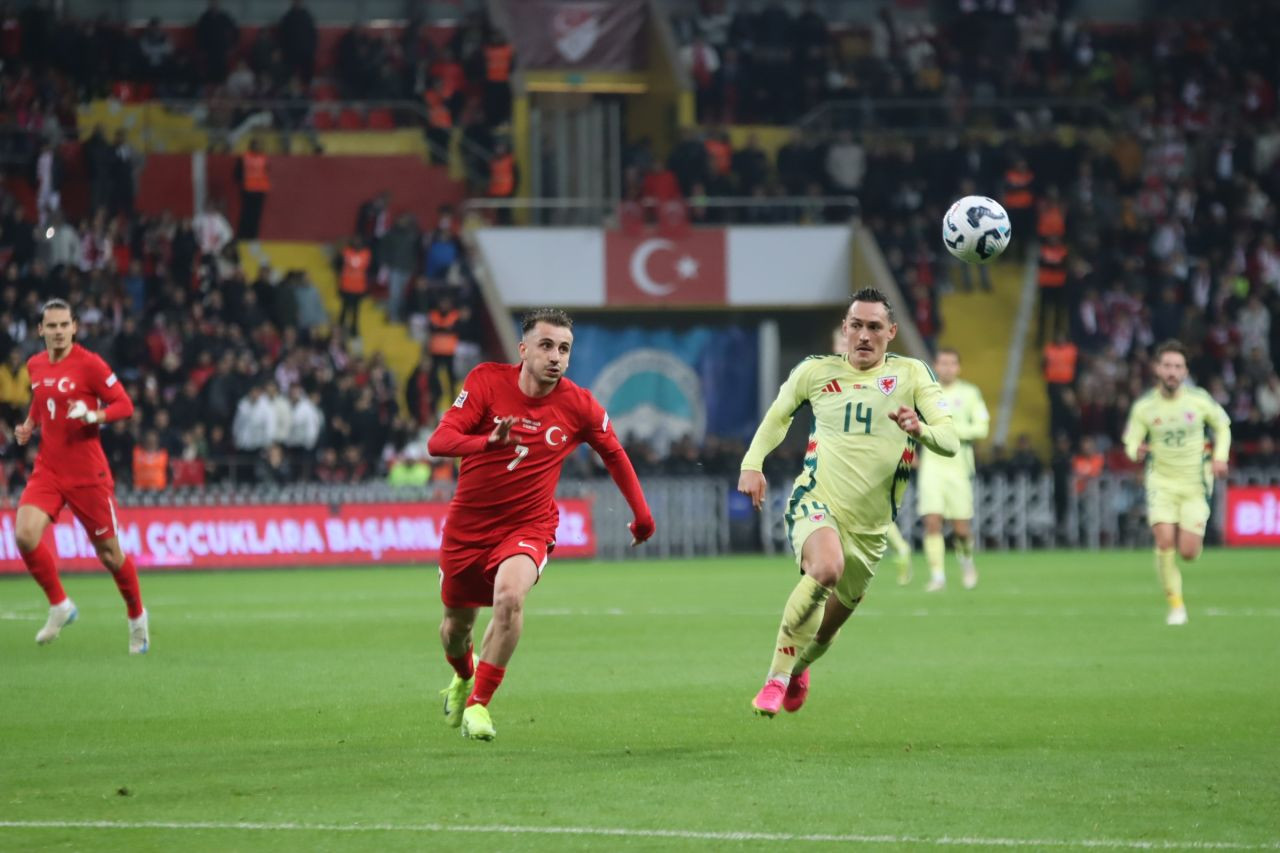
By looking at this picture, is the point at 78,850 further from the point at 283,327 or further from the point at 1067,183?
the point at 1067,183

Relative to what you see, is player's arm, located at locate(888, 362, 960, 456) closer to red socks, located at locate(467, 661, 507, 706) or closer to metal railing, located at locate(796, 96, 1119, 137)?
red socks, located at locate(467, 661, 507, 706)

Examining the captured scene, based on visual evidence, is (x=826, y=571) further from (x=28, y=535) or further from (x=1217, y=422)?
(x=1217, y=422)

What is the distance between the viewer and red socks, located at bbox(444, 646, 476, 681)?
11047 millimetres

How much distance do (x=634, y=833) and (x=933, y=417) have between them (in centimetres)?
414

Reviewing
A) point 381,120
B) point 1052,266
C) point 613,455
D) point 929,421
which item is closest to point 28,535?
point 613,455

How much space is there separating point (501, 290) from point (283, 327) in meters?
4.84

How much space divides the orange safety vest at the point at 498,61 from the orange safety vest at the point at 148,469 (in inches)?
453

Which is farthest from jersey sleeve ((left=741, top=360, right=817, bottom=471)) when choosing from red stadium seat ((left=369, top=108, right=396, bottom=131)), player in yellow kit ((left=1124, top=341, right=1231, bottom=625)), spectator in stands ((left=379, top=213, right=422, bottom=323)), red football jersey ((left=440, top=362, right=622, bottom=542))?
red stadium seat ((left=369, top=108, right=396, bottom=131))

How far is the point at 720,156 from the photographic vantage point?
36312 millimetres

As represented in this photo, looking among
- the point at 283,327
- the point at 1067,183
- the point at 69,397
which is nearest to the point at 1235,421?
the point at 1067,183

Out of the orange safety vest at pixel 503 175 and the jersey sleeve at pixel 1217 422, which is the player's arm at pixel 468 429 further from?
the orange safety vest at pixel 503 175

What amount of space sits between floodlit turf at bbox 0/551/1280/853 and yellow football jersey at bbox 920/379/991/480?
291 centimetres

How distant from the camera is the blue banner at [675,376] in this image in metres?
37.4

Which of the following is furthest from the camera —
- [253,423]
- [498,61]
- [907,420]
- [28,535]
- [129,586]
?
[498,61]
